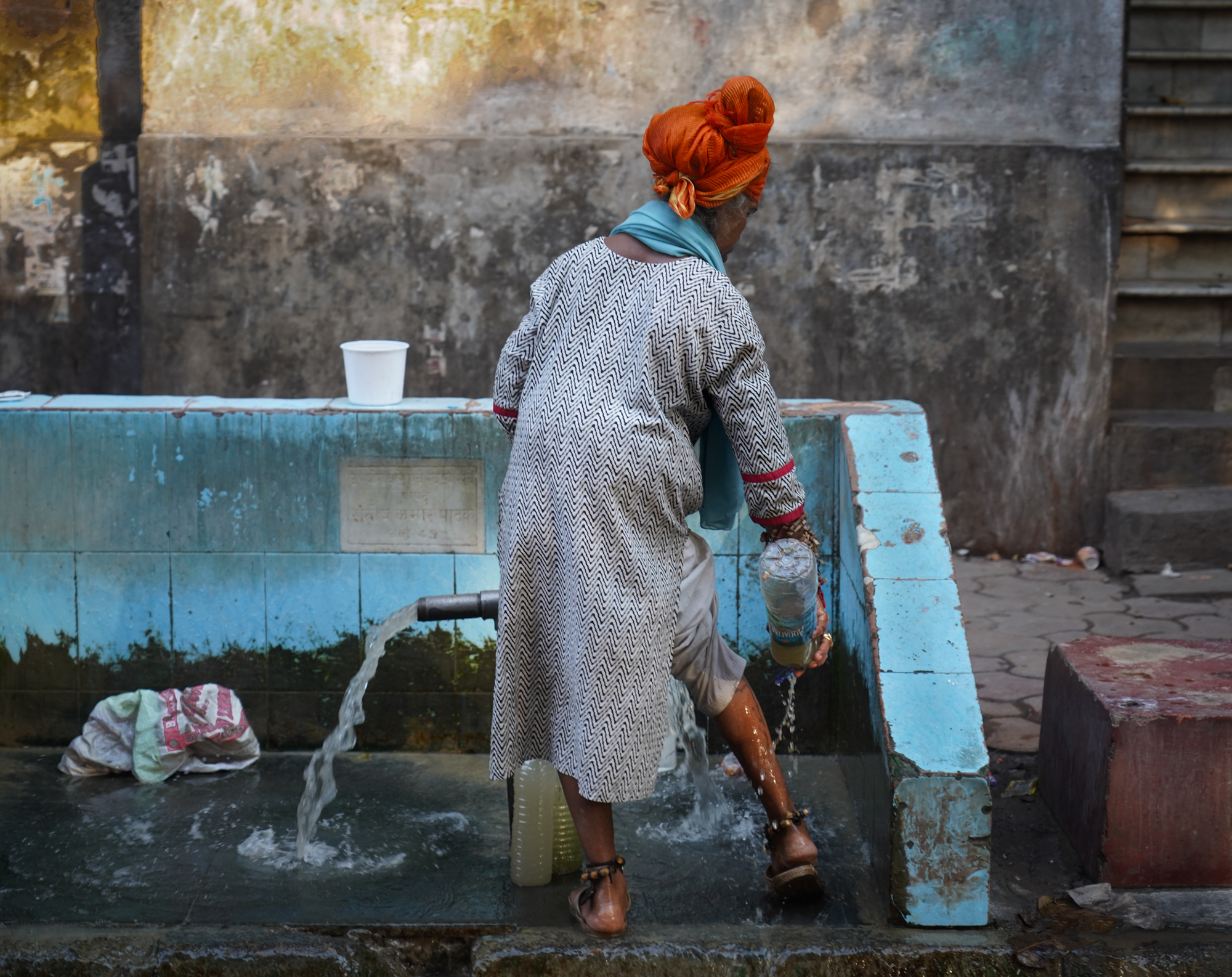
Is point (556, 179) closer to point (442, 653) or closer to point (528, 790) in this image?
point (442, 653)

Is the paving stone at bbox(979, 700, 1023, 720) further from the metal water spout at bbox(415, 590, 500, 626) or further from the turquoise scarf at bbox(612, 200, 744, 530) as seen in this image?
the metal water spout at bbox(415, 590, 500, 626)

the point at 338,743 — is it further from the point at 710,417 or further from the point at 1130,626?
the point at 1130,626

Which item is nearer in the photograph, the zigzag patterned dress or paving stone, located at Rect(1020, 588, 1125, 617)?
the zigzag patterned dress

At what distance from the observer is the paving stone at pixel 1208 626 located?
5.35m

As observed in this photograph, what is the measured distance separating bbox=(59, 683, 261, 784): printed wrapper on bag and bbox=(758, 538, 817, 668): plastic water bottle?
1845 millimetres

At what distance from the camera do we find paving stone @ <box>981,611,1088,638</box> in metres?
5.46

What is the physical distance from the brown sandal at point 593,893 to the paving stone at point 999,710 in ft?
6.48

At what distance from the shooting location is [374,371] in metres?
4.01

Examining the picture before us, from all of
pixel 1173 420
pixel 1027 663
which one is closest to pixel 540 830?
pixel 1027 663

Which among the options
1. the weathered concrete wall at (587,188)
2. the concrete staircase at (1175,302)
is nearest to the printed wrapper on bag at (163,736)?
the weathered concrete wall at (587,188)

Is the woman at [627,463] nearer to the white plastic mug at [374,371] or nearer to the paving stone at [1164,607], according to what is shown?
the white plastic mug at [374,371]

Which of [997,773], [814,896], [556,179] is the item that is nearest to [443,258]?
[556,179]

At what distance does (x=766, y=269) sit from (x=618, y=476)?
4.00 metres

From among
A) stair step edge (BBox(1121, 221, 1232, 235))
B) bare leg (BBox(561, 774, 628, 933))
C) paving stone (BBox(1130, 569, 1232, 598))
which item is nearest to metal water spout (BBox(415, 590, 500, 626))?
bare leg (BBox(561, 774, 628, 933))
